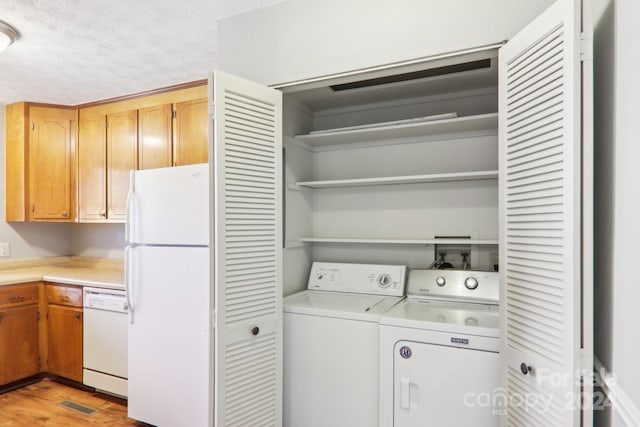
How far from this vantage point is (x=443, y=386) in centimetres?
175

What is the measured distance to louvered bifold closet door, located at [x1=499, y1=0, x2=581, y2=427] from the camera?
1189 millimetres

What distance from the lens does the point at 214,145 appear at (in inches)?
67.1

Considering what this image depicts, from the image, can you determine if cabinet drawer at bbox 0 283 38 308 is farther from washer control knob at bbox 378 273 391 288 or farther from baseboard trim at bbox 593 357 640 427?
baseboard trim at bbox 593 357 640 427

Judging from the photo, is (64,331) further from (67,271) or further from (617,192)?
(617,192)

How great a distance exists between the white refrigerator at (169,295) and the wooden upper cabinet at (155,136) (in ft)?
2.25

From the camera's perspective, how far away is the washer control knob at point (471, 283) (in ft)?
7.17

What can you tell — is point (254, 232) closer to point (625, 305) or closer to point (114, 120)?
point (625, 305)

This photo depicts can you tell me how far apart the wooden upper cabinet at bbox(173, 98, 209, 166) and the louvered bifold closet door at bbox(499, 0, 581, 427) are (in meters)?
2.17

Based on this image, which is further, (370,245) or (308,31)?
(370,245)

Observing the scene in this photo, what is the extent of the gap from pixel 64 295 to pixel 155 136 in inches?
58.0

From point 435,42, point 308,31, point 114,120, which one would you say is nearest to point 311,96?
point 308,31

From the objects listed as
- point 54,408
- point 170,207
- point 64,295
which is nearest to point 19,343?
point 64,295

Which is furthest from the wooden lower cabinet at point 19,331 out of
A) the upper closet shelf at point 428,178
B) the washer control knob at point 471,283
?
the washer control knob at point 471,283

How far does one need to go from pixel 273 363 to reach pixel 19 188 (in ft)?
10.1
